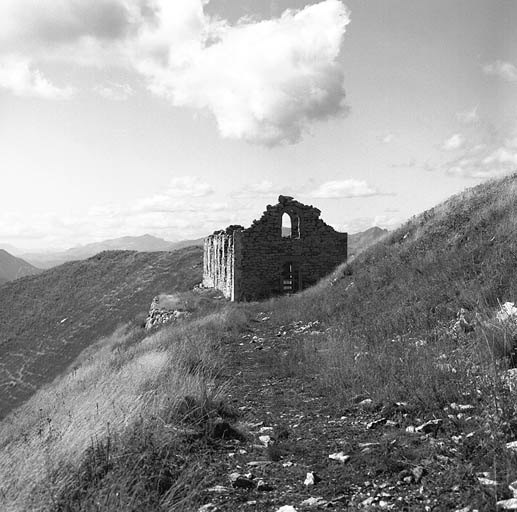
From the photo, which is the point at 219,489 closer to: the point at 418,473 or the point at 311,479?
the point at 311,479

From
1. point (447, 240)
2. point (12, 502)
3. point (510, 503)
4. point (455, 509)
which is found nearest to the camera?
point (510, 503)

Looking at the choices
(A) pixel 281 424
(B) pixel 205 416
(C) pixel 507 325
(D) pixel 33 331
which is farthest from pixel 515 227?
(D) pixel 33 331

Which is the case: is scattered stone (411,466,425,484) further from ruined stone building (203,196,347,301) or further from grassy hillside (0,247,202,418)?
grassy hillside (0,247,202,418)

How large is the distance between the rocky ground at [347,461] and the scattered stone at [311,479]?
0.01 metres

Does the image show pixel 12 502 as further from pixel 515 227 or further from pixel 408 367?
pixel 515 227

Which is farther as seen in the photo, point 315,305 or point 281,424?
point 315,305

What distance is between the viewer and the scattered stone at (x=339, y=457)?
4.27m

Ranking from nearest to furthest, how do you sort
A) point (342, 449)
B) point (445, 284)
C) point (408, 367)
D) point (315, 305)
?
point (342, 449) → point (408, 367) → point (445, 284) → point (315, 305)

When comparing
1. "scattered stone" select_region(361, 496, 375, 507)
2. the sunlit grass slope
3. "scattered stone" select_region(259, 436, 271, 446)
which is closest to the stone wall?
the sunlit grass slope

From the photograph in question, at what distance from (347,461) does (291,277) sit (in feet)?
69.0

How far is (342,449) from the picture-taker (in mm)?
4555

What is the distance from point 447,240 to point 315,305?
4.54 meters

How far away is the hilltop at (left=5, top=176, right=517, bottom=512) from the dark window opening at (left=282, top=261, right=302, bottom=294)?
14.7 metres

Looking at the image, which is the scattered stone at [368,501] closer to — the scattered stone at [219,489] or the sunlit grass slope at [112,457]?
the scattered stone at [219,489]
